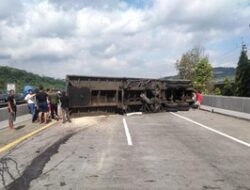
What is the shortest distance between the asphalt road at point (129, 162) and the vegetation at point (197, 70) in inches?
1925

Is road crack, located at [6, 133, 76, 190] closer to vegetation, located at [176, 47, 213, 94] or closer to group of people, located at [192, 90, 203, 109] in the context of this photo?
group of people, located at [192, 90, 203, 109]

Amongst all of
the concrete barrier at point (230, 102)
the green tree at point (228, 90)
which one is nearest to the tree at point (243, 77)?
the green tree at point (228, 90)

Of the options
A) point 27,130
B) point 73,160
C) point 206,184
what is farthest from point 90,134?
point 206,184

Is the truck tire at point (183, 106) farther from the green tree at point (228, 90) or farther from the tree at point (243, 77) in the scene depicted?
the green tree at point (228, 90)

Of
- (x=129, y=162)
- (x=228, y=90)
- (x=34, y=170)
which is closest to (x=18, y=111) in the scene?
(x=129, y=162)

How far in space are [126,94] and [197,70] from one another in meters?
40.3

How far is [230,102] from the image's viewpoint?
32156 mm

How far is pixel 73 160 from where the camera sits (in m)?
11.7

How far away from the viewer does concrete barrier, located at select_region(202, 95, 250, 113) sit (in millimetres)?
29203

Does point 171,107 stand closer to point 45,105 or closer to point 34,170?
point 45,105

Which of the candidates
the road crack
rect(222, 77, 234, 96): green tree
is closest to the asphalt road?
the road crack

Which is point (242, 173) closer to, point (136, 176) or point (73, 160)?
point (136, 176)

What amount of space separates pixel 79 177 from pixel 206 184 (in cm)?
234

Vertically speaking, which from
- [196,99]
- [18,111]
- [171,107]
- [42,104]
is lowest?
[18,111]
